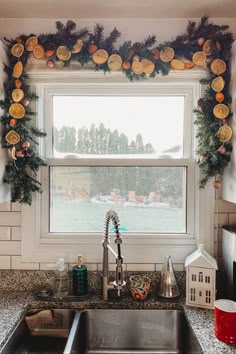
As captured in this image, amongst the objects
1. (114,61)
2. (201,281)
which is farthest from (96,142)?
(201,281)

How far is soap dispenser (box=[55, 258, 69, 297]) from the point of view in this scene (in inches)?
66.6

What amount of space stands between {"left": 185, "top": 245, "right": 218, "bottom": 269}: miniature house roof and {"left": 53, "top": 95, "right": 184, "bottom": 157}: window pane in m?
0.54

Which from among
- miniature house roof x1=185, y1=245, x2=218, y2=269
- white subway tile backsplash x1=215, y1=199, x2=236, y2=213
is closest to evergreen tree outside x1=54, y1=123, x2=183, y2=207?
white subway tile backsplash x1=215, y1=199, x2=236, y2=213

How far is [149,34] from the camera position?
1722mm

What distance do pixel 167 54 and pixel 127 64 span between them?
0.68ft

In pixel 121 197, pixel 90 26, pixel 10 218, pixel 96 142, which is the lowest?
pixel 10 218

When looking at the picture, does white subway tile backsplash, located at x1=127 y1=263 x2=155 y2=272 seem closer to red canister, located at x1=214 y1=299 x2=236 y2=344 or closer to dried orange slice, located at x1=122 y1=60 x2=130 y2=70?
red canister, located at x1=214 y1=299 x2=236 y2=344

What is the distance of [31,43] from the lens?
5.36 ft

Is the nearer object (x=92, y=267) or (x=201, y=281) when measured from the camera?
(x=201, y=281)

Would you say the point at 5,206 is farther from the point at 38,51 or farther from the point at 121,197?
the point at 38,51

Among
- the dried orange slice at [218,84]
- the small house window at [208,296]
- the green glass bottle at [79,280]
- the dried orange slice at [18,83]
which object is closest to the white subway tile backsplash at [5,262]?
the green glass bottle at [79,280]

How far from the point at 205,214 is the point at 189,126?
0.49m

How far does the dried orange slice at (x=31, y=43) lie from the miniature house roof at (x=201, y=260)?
1320 millimetres

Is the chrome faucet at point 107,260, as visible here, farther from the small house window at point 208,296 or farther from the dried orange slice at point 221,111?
the dried orange slice at point 221,111
